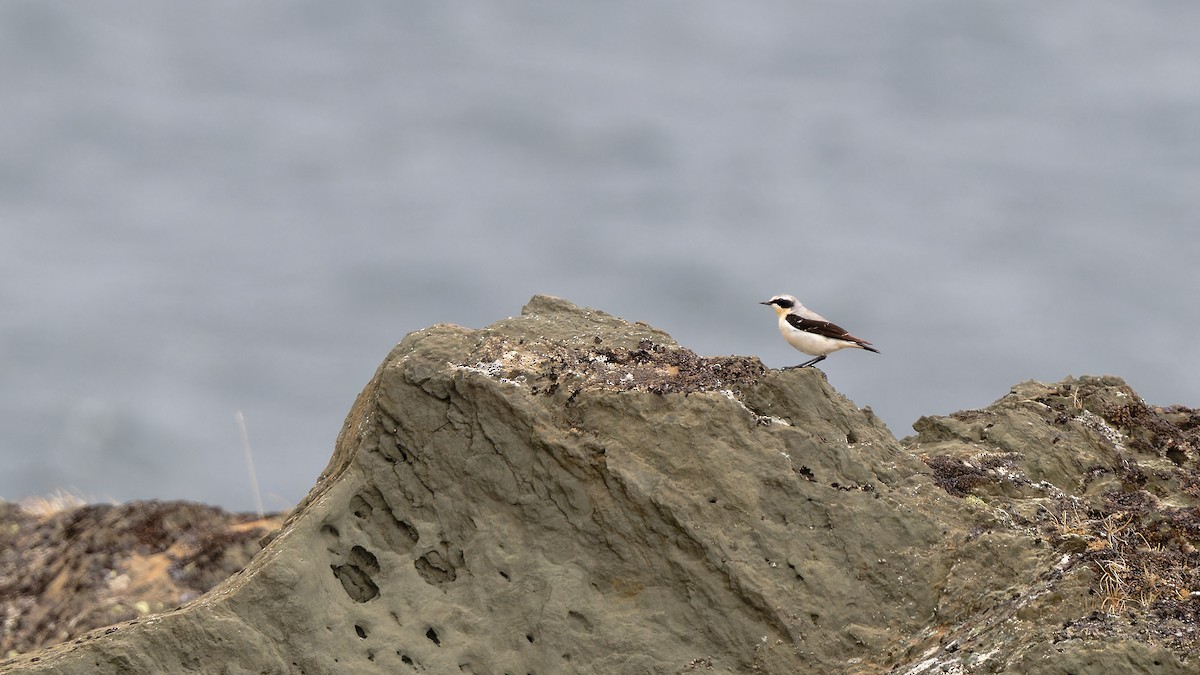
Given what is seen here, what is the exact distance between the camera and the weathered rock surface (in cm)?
1110

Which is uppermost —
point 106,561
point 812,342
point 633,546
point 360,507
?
point 106,561

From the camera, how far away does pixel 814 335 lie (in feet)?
47.3

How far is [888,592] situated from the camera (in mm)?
11695

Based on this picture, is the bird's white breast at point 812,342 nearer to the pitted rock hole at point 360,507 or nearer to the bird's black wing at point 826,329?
the bird's black wing at point 826,329

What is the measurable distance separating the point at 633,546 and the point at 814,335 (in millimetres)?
3940

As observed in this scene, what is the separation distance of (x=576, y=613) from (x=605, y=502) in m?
1.05

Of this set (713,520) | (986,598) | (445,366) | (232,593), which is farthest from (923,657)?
(232,593)

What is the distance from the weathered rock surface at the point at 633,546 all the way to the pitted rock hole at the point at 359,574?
22 millimetres

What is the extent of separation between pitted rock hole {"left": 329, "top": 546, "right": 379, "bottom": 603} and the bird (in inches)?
211

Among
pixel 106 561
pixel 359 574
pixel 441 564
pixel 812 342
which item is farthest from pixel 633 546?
pixel 106 561

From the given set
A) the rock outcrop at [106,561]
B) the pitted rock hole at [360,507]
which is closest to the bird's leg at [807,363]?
the pitted rock hole at [360,507]

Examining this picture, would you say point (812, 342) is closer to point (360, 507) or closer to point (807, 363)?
point (807, 363)

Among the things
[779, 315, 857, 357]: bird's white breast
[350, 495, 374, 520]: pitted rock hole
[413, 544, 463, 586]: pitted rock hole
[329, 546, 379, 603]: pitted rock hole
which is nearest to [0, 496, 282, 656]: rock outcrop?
[350, 495, 374, 520]: pitted rock hole

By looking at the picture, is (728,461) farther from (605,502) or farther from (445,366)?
(445,366)
